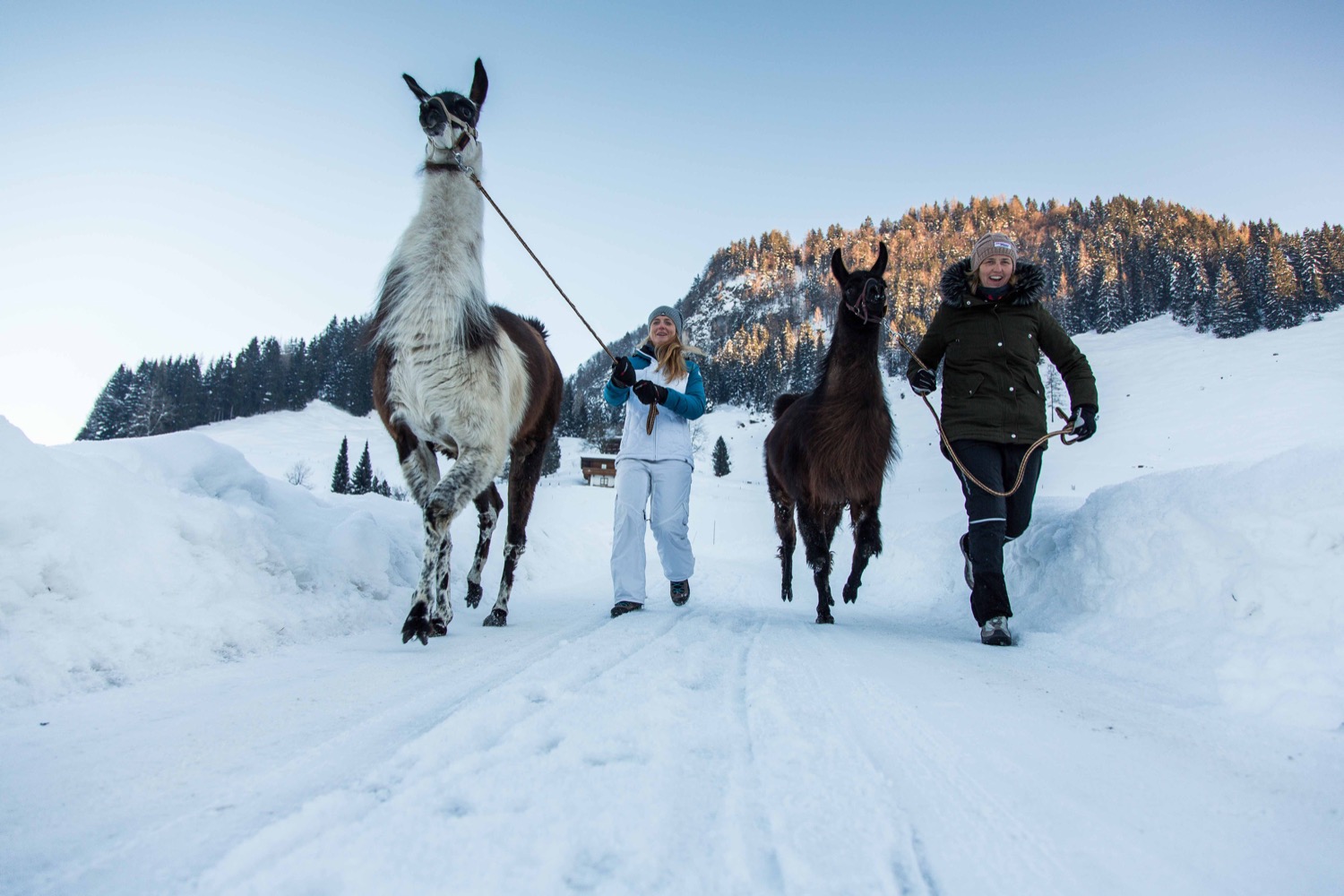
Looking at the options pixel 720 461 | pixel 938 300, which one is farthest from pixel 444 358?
pixel 720 461

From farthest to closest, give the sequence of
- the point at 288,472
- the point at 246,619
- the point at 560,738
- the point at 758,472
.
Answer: the point at 758,472
the point at 288,472
the point at 246,619
the point at 560,738

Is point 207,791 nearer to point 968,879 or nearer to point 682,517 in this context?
point 968,879

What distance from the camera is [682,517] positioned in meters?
4.82

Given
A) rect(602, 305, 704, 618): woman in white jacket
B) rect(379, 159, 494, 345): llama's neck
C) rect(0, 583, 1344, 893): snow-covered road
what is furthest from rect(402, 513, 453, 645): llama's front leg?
rect(602, 305, 704, 618): woman in white jacket

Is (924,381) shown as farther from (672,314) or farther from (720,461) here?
(720,461)

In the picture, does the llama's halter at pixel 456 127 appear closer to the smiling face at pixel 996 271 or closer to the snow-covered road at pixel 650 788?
the snow-covered road at pixel 650 788

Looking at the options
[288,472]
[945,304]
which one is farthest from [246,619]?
[288,472]

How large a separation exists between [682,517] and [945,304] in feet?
7.86

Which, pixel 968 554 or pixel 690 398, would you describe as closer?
pixel 968 554

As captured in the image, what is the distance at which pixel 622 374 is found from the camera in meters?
4.44

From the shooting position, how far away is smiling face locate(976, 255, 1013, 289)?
3844 millimetres

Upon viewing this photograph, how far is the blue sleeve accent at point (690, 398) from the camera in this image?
15.3 ft

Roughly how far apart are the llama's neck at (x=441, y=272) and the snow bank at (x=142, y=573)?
1.32 meters

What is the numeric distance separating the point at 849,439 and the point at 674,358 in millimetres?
1479
